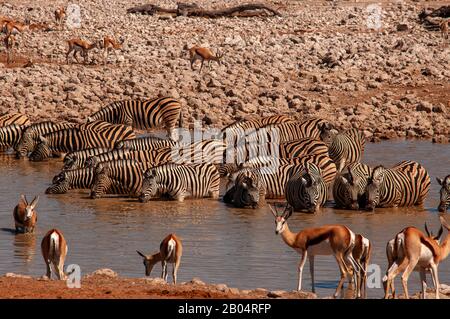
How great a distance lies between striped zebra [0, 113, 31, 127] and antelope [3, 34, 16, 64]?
7364mm

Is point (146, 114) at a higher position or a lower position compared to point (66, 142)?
higher

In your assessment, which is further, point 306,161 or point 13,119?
point 13,119

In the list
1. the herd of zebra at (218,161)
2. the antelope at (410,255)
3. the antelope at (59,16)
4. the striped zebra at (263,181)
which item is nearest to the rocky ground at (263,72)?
the antelope at (59,16)

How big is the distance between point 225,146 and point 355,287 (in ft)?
32.6

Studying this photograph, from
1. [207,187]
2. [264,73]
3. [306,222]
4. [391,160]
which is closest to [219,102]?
[264,73]

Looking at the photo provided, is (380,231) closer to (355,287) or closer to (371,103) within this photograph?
(355,287)

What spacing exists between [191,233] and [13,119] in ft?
29.8

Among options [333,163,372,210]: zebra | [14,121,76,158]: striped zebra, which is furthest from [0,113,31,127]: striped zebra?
[333,163,372,210]: zebra

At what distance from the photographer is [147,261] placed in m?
14.0

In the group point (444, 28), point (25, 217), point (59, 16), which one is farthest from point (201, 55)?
point (25, 217)

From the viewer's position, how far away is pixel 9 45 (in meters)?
33.5

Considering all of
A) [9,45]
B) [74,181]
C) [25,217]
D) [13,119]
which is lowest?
[25,217]

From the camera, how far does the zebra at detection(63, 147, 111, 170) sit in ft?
70.1

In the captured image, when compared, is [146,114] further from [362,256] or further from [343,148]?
[362,256]
